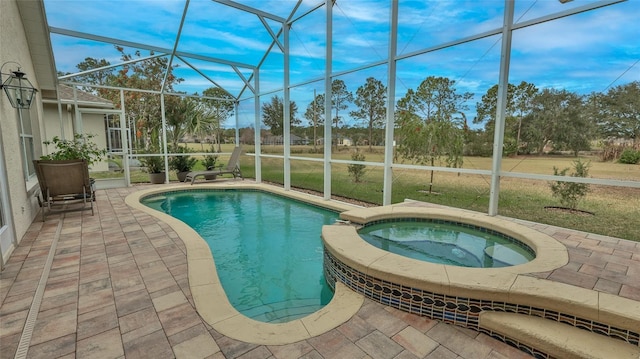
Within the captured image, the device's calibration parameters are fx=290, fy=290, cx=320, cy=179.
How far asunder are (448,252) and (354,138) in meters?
3.78

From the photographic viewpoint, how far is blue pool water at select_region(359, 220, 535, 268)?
3.43 metres

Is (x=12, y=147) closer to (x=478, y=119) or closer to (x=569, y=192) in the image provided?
(x=478, y=119)

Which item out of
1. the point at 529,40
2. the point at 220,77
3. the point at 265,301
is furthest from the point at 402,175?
the point at 220,77

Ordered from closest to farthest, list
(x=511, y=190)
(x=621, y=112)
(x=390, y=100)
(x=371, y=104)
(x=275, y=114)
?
(x=621, y=112) → (x=390, y=100) → (x=511, y=190) → (x=371, y=104) → (x=275, y=114)

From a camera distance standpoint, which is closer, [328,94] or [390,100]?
[390,100]

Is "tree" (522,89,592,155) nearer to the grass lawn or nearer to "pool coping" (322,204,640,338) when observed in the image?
the grass lawn

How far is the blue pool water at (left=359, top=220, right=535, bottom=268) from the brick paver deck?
1.95 ft

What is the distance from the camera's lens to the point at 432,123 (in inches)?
247

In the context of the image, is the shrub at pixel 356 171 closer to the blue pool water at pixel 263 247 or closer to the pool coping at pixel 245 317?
the blue pool water at pixel 263 247

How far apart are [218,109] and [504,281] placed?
11704mm

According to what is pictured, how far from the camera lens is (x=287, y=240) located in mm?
4801

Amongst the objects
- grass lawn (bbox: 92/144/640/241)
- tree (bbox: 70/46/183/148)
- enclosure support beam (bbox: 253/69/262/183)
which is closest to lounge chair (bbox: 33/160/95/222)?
grass lawn (bbox: 92/144/640/241)

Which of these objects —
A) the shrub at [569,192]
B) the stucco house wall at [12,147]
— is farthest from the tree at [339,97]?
the stucco house wall at [12,147]

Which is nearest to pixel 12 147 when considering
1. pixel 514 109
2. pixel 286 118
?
pixel 286 118
